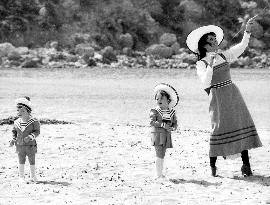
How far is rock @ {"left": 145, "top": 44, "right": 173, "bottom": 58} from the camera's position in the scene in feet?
222

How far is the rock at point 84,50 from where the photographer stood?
63.1 m

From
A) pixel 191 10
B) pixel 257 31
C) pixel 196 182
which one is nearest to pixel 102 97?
pixel 196 182

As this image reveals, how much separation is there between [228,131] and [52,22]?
2676 inches

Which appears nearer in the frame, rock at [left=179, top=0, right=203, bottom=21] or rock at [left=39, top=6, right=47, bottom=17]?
rock at [left=39, top=6, right=47, bottom=17]

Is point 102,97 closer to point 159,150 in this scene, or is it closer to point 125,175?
point 125,175

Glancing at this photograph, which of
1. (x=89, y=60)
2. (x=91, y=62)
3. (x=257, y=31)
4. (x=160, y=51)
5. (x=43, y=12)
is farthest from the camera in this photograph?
(x=257, y=31)

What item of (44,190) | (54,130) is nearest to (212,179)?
(44,190)

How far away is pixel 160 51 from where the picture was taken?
68.4 metres

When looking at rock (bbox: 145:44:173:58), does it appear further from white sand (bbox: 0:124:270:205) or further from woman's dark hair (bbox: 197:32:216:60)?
woman's dark hair (bbox: 197:32:216:60)

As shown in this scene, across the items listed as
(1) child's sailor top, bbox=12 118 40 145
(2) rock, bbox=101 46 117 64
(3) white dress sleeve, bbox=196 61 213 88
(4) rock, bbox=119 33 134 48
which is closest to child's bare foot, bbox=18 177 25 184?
(1) child's sailor top, bbox=12 118 40 145

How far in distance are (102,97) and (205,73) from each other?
21713 millimetres

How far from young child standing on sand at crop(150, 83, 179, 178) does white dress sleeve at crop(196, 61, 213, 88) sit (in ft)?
1.61

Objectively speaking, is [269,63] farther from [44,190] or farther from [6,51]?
[44,190]

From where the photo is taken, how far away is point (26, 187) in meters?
7.92
